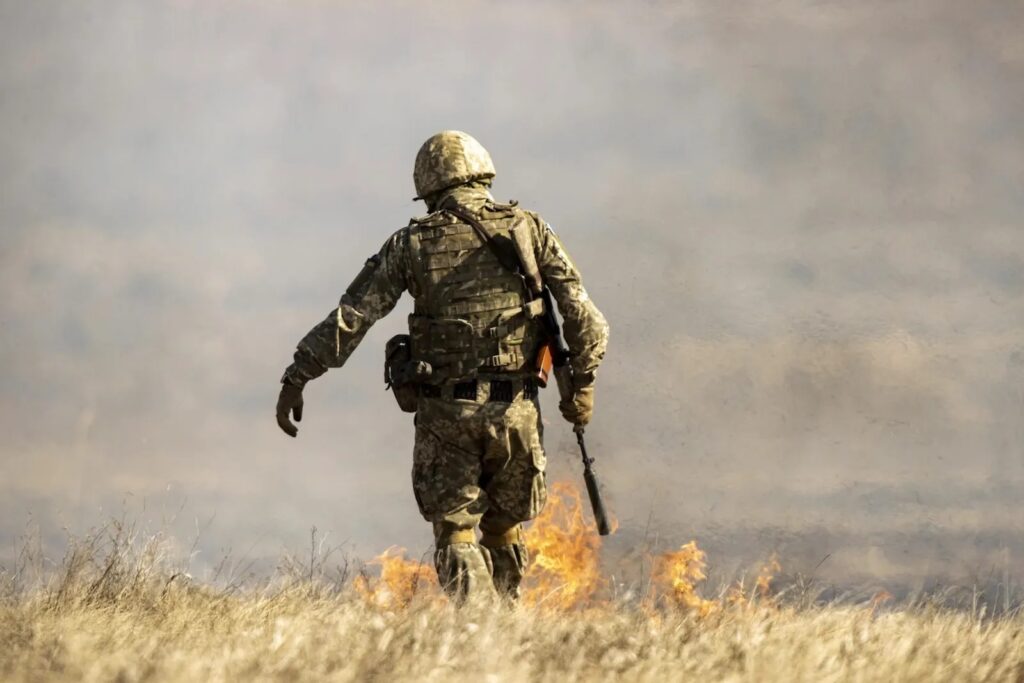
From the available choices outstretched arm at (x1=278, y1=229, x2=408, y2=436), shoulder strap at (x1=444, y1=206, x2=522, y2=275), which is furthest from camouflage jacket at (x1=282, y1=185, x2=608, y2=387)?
shoulder strap at (x1=444, y1=206, x2=522, y2=275)

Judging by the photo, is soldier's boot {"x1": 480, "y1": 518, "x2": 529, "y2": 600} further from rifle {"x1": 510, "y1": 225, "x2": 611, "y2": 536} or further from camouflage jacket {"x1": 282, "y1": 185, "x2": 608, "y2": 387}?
camouflage jacket {"x1": 282, "y1": 185, "x2": 608, "y2": 387}

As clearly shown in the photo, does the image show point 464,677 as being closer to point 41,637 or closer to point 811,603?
point 41,637

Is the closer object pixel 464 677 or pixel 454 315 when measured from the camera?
pixel 464 677

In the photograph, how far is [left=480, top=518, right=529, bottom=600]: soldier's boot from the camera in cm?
802

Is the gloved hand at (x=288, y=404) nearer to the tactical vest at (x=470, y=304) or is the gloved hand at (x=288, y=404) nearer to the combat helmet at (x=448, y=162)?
the tactical vest at (x=470, y=304)

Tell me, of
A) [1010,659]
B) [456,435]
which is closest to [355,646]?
[456,435]

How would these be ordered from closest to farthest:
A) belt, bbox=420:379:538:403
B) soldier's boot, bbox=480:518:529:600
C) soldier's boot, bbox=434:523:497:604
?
soldier's boot, bbox=434:523:497:604 → belt, bbox=420:379:538:403 → soldier's boot, bbox=480:518:529:600

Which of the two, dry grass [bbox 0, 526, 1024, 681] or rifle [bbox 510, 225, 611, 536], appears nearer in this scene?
dry grass [bbox 0, 526, 1024, 681]

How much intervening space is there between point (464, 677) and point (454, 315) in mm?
2675

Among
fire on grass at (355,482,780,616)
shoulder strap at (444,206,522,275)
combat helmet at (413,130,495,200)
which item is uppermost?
combat helmet at (413,130,495,200)

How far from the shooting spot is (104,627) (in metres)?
6.37

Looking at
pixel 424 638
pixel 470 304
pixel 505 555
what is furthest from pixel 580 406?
pixel 424 638

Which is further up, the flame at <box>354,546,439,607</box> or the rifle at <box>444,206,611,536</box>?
the rifle at <box>444,206,611,536</box>

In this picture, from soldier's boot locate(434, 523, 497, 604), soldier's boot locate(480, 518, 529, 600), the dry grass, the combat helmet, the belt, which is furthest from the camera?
soldier's boot locate(480, 518, 529, 600)
